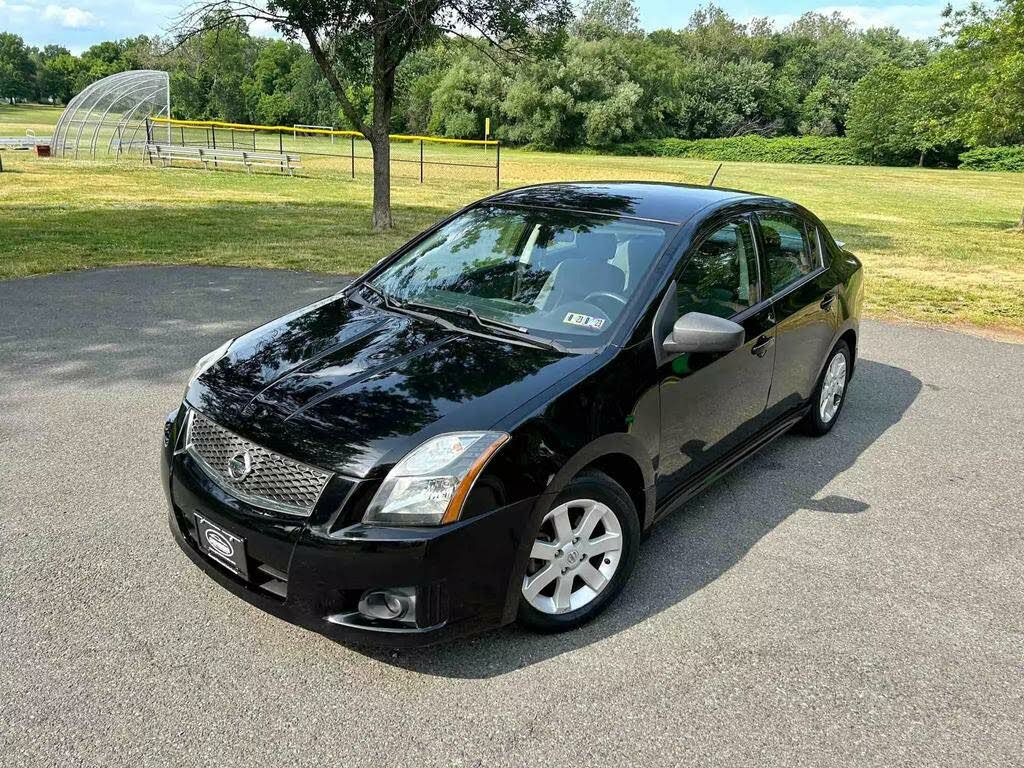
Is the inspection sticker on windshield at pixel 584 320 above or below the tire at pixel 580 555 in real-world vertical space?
above

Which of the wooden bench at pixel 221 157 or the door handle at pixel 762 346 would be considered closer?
the door handle at pixel 762 346

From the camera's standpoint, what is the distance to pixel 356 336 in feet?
11.0

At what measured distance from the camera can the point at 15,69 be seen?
109 meters

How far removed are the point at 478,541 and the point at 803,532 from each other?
2056 mm

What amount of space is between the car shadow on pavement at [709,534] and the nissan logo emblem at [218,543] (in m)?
0.60

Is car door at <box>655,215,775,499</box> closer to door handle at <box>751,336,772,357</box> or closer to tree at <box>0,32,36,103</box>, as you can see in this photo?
door handle at <box>751,336,772,357</box>

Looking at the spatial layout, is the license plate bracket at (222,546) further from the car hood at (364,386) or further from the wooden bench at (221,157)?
the wooden bench at (221,157)

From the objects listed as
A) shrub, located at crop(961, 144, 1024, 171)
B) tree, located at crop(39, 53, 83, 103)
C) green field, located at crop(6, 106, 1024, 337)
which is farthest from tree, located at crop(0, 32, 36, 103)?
shrub, located at crop(961, 144, 1024, 171)

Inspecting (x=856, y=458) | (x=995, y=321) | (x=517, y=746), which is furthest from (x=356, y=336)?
(x=995, y=321)

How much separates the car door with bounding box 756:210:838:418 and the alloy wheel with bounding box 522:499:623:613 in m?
1.64

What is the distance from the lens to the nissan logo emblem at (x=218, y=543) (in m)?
2.71

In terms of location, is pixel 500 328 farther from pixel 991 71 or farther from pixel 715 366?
pixel 991 71

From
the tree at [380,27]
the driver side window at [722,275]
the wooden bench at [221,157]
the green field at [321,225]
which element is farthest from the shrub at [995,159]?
the driver side window at [722,275]

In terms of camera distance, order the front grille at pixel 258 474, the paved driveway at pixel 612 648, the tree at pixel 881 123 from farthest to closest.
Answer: the tree at pixel 881 123
the front grille at pixel 258 474
the paved driveway at pixel 612 648
